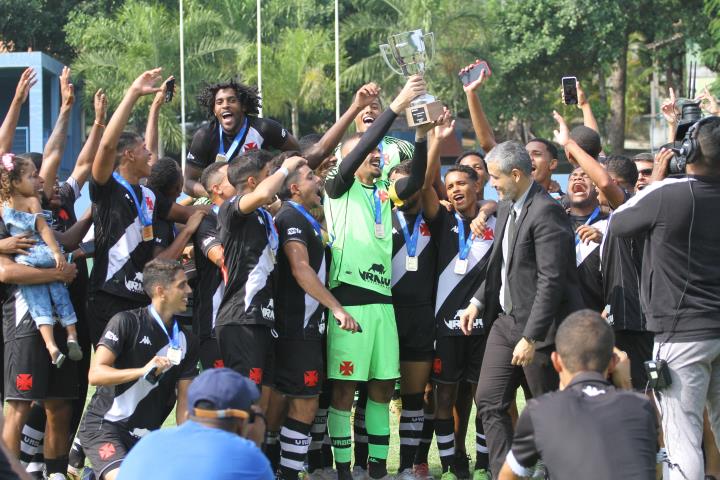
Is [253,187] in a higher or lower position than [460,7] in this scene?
lower

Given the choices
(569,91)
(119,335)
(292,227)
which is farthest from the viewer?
(569,91)

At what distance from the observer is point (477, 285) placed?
27.7 ft

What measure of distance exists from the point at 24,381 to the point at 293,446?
1960 mm

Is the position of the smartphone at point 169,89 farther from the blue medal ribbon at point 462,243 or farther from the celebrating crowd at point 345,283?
the blue medal ribbon at point 462,243

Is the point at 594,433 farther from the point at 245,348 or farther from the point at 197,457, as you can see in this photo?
the point at 245,348

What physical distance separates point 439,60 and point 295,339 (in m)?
35.8

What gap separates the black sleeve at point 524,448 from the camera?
4.84 m

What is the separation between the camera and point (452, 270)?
332 inches

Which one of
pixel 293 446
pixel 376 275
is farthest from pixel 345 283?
pixel 293 446

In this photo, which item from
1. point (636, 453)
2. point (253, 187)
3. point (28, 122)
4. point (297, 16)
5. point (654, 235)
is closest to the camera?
point (636, 453)

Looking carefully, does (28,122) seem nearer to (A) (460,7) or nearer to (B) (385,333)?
(A) (460,7)

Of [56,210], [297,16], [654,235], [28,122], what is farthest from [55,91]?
[654,235]

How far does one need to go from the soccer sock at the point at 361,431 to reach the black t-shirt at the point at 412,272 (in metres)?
0.79

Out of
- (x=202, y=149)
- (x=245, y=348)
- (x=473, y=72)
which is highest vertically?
(x=473, y=72)
